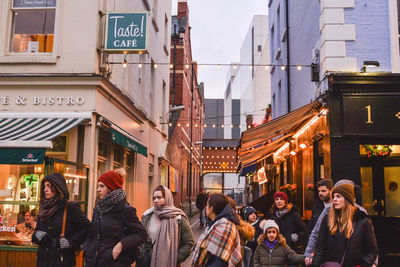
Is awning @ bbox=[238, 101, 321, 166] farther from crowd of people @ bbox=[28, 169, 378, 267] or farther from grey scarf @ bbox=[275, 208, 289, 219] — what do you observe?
crowd of people @ bbox=[28, 169, 378, 267]

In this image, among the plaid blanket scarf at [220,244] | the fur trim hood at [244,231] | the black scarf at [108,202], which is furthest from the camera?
the fur trim hood at [244,231]

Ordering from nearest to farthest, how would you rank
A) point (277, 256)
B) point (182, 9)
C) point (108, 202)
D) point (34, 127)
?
point (108, 202)
point (277, 256)
point (34, 127)
point (182, 9)

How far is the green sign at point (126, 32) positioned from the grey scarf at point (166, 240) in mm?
5796

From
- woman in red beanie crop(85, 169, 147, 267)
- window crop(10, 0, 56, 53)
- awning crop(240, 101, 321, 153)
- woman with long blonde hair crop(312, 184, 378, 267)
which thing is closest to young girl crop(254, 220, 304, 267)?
woman with long blonde hair crop(312, 184, 378, 267)

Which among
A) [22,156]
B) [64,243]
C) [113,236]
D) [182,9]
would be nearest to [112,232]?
[113,236]

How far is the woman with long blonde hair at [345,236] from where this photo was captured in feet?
14.9

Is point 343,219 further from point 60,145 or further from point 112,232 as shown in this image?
point 60,145

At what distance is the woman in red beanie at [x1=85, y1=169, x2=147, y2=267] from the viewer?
439 cm

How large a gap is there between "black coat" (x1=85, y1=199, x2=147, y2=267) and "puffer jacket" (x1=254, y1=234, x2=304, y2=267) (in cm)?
203

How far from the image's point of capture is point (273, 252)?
5.84 metres

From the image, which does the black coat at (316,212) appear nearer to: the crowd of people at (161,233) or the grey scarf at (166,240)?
the crowd of people at (161,233)

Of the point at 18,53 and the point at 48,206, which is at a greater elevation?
the point at 18,53

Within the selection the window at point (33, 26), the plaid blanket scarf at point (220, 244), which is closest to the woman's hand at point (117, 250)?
the plaid blanket scarf at point (220, 244)

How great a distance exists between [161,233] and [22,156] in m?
4.04
